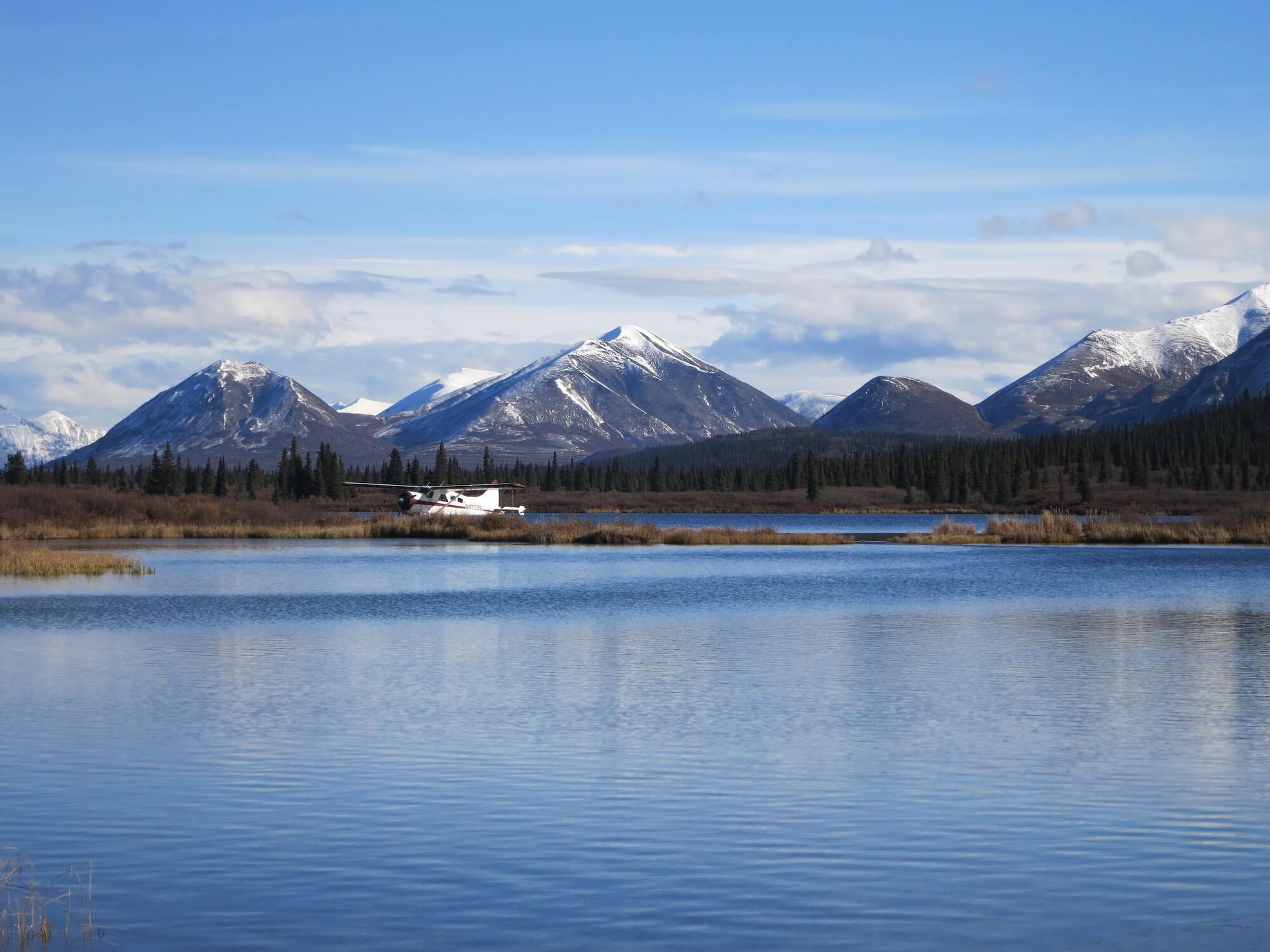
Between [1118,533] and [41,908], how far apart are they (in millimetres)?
88120

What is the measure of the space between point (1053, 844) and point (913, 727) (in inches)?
312

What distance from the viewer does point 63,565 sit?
6144cm

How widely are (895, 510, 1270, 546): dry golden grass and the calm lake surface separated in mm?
48920

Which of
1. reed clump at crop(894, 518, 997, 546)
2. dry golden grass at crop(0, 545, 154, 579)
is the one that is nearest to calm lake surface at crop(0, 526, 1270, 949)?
dry golden grass at crop(0, 545, 154, 579)

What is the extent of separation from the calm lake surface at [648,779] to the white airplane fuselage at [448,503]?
88483mm

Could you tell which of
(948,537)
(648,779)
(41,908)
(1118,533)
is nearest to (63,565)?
(648,779)

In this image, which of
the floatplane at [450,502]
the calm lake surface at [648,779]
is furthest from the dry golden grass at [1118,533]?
the calm lake surface at [648,779]

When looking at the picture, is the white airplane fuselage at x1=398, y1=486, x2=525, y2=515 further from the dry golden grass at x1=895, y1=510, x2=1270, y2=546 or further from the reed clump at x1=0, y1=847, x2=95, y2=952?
the reed clump at x1=0, y1=847, x2=95, y2=952

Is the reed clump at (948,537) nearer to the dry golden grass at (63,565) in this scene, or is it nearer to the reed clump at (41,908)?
the dry golden grass at (63,565)

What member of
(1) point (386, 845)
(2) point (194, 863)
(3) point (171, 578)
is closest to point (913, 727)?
(1) point (386, 845)

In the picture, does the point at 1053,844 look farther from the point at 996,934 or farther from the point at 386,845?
the point at 386,845

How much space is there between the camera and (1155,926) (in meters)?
12.7

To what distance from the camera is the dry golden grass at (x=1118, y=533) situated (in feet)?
291

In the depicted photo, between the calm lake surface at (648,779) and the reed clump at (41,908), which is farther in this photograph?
the calm lake surface at (648,779)
